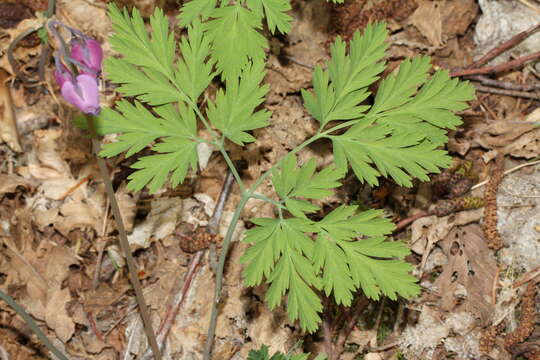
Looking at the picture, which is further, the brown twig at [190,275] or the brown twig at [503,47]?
the brown twig at [503,47]

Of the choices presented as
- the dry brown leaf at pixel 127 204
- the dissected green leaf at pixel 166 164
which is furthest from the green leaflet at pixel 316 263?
the dry brown leaf at pixel 127 204

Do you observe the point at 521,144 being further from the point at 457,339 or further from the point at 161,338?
the point at 161,338

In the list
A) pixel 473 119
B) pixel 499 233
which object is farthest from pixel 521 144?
pixel 499 233

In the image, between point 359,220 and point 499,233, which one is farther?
point 499,233

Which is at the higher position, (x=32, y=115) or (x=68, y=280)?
(x=32, y=115)

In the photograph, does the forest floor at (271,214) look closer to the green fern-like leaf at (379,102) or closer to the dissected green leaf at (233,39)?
the green fern-like leaf at (379,102)

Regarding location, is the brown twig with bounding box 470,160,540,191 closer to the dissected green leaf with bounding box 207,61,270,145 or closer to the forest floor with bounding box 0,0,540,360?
the forest floor with bounding box 0,0,540,360
